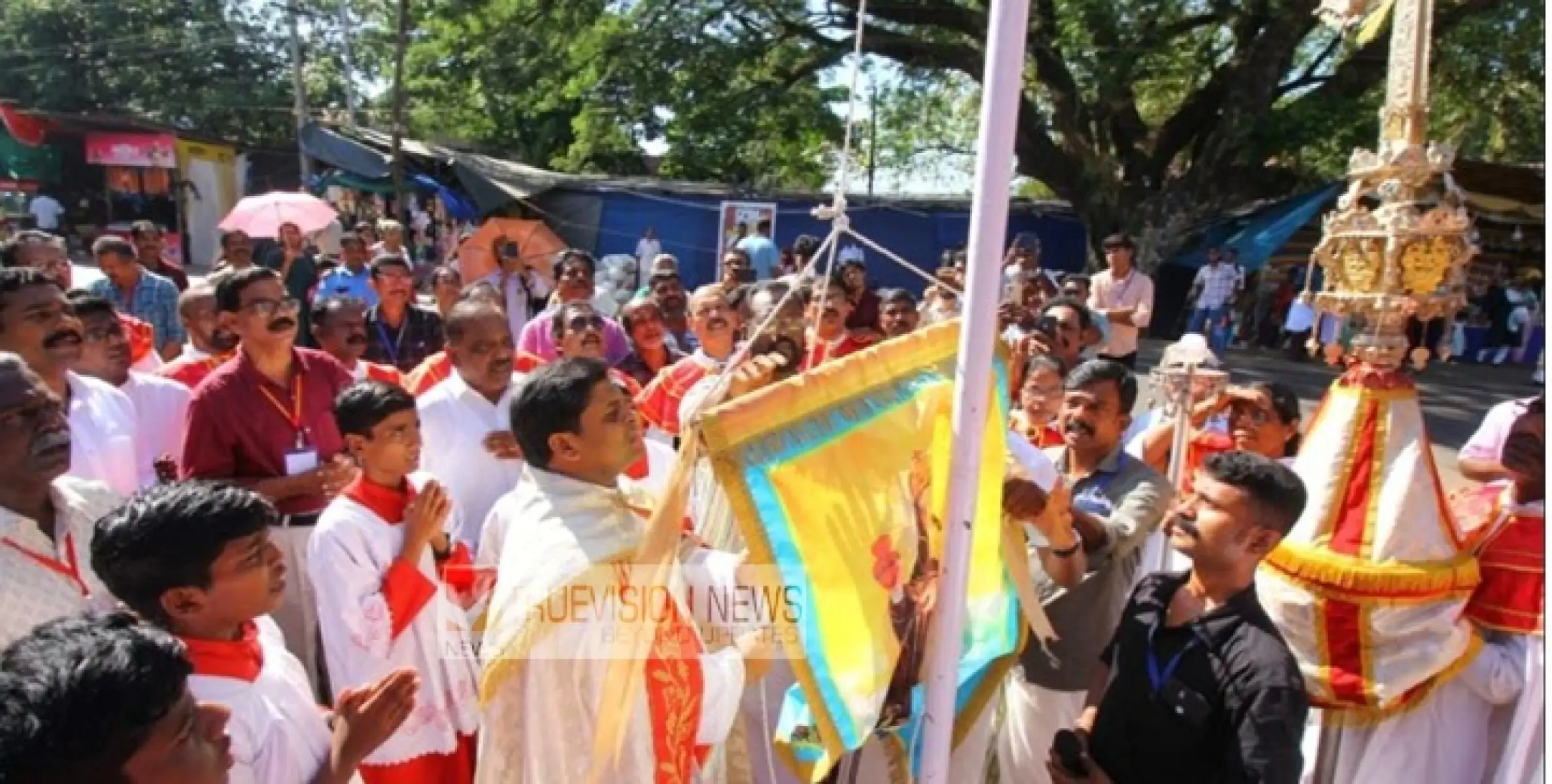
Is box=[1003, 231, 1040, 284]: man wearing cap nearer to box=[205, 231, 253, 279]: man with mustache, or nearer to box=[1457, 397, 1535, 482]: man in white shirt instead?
box=[1457, 397, 1535, 482]: man in white shirt

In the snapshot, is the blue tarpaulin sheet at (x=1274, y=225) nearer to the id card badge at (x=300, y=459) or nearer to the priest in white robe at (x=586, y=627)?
the id card badge at (x=300, y=459)

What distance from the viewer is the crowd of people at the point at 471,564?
5.63 feet

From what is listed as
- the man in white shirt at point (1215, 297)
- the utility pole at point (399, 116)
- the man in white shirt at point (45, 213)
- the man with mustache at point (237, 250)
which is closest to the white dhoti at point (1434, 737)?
the man with mustache at point (237, 250)

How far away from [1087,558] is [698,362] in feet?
6.08

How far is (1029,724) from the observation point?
2.91m

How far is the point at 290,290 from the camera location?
7.61m

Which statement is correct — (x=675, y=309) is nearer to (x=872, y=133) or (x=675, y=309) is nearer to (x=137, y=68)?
(x=872, y=133)

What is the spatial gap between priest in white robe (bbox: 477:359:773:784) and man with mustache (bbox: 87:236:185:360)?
4401 mm

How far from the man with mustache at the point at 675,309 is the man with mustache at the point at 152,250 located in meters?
2.85

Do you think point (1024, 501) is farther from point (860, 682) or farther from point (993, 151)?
point (993, 151)

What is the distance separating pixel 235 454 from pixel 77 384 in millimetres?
568

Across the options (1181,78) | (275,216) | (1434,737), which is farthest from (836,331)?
(1181,78)

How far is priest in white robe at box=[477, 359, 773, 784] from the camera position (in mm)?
1824

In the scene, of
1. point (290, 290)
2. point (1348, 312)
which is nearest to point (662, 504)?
point (1348, 312)
